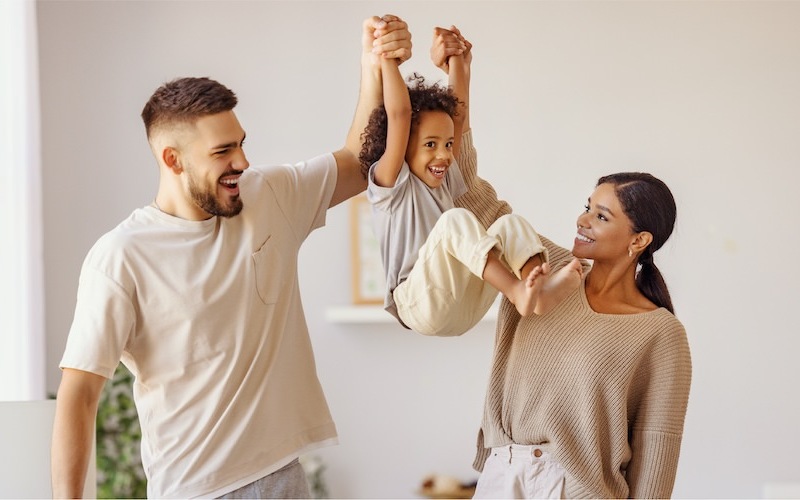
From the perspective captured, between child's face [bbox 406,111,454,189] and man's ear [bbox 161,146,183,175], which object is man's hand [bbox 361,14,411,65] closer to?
child's face [bbox 406,111,454,189]

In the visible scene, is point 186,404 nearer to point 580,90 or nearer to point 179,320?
point 179,320

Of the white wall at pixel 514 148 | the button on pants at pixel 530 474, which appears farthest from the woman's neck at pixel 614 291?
the white wall at pixel 514 148

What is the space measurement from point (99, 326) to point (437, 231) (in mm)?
681

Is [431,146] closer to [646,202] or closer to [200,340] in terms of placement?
[646,202]

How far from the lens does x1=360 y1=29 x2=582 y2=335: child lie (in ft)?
6.22

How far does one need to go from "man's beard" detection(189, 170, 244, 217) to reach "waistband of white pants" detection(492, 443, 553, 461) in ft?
2.52

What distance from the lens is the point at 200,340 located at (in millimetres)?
1956

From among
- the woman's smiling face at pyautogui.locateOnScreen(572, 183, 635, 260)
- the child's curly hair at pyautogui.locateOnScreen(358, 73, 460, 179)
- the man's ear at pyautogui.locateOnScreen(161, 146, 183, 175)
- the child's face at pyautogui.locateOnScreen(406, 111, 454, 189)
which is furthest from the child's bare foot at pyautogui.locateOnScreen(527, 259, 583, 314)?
the man's ear at pyautogui.locateOnScreen(161, 146, 183, 175)

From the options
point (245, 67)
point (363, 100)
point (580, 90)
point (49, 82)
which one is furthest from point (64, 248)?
point (363, 100)

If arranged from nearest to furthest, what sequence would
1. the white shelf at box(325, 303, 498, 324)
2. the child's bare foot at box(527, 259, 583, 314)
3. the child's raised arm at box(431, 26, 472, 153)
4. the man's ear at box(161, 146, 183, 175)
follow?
the child's bare foot at box(527, 259, 583, 314) → the man's ear at box(161, 146, 183, 175) → the child's raised arm at box(431, 26, 472, 153) → the white shelf at box(325, 303, 498, 324)

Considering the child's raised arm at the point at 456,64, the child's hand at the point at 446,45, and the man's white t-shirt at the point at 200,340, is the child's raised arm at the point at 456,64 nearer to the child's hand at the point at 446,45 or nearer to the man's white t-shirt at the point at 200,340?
the child's hand at the point at 446,45

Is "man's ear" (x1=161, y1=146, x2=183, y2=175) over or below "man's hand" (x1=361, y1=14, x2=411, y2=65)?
below

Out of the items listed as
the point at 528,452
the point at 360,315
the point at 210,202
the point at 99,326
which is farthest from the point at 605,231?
the point at 360,315

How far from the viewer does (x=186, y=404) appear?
6.50 ft
